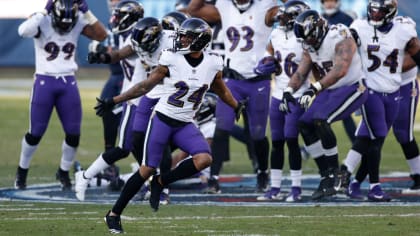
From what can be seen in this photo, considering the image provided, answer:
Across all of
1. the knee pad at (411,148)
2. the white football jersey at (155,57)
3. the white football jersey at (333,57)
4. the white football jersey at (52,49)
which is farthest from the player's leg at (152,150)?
the knee pad at (411,148)

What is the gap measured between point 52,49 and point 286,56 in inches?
83.2

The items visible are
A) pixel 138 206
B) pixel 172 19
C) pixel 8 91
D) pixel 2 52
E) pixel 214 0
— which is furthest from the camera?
pixel 2 52

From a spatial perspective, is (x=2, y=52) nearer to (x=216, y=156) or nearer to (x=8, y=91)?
(x=8, y=91)

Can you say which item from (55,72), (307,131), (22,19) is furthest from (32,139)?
(22,19)

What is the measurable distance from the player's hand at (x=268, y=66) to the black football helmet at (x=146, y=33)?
4.14 feet

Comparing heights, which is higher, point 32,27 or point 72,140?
point 32,27

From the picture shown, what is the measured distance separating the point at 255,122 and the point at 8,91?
12.3 m

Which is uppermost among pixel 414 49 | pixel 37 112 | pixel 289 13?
pixel 289 13

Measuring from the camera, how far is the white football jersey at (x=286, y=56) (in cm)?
1009

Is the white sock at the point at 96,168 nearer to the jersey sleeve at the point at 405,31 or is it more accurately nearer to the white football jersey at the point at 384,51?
the white football jersey at the point at 384,51

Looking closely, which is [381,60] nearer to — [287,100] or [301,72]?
[301,72]

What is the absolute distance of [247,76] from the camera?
10695 millimetres

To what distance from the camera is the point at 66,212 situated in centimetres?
892

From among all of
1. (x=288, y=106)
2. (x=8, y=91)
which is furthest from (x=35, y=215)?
(x=8, y=91)
